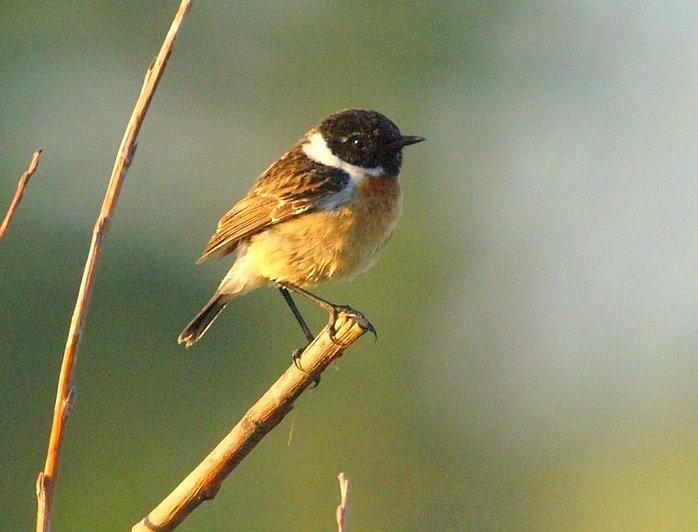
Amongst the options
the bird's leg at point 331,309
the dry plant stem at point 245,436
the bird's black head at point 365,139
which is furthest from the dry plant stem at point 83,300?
the bird's black head at point 365,139

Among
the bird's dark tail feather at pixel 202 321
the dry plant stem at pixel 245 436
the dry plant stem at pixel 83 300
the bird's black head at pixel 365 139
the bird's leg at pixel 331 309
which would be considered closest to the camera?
the dry plant stem at pixel 83 300

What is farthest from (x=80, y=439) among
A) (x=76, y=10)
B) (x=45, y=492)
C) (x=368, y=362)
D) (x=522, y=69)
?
(x=45, y=492)

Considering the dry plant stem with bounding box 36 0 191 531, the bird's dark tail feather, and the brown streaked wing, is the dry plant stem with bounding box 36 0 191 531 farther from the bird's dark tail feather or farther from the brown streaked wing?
the bird's dark tail feather

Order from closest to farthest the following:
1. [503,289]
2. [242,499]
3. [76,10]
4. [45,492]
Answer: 1. [45,492]
2. [242,499]
3. [503,289]
4. [76,10]

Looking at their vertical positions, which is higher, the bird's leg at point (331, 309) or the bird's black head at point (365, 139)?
the bird's black head at point (365, 139)

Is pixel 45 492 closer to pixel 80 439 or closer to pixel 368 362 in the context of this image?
pixel 80 439

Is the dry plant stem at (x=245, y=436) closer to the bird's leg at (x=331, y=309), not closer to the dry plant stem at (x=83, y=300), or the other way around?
the bird's leg at (x=331, y=309)

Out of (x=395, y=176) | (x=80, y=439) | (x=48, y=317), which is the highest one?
(x=395, y=176)
